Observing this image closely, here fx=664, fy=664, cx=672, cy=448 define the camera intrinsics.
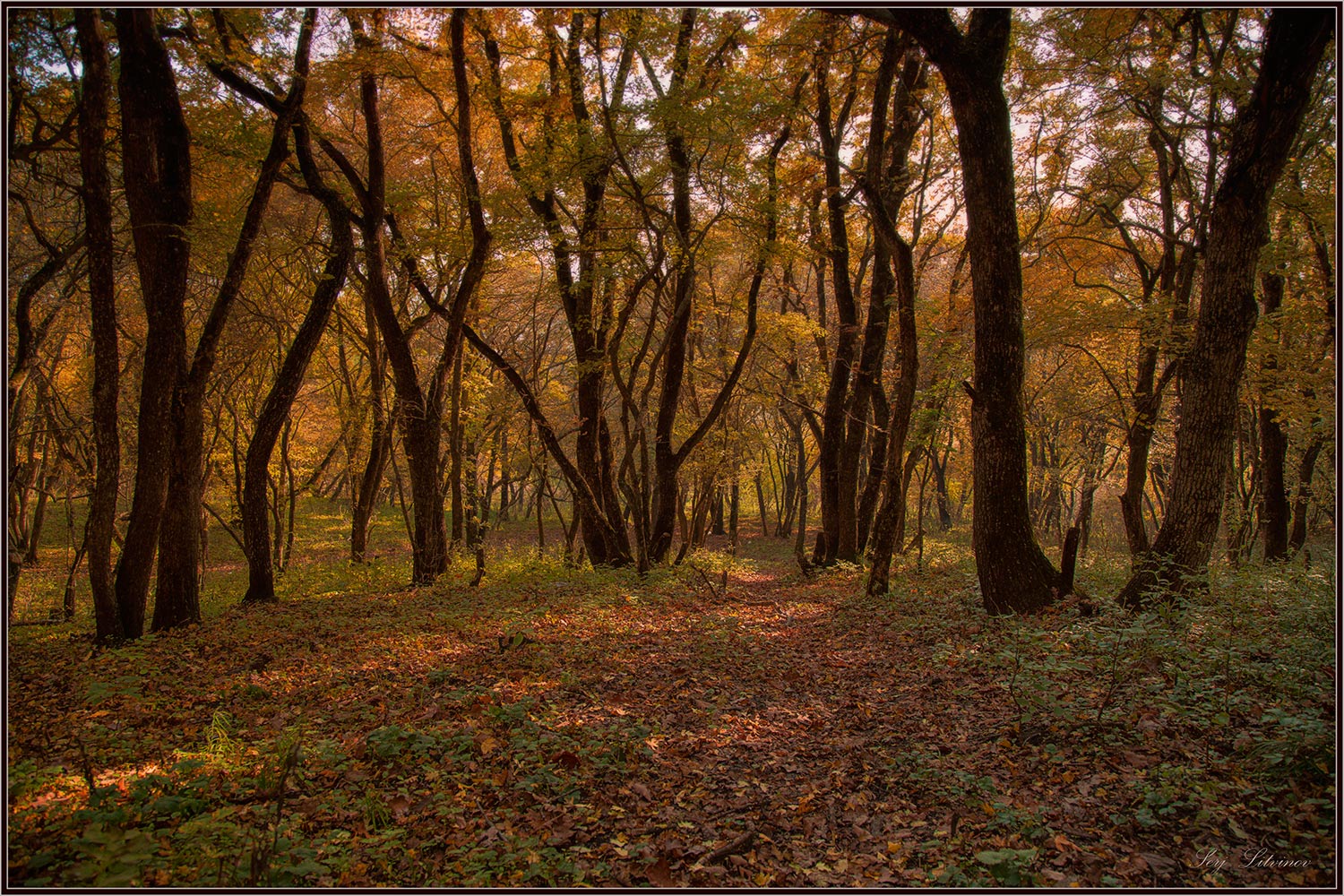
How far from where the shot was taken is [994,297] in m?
7.11

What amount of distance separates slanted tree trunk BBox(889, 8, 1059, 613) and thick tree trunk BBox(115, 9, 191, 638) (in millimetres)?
7882

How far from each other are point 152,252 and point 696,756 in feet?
25.2

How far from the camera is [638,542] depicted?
1274 centimetres

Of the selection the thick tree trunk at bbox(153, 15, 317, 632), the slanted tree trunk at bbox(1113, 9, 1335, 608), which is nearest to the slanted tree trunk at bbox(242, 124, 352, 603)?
the thick tree trunk at bbox(153, 15, 317, 632)

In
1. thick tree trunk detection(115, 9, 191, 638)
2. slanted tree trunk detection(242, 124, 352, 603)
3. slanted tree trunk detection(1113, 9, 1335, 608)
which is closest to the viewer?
slanted tree trunk detection(1113, 9, 1335, 608)

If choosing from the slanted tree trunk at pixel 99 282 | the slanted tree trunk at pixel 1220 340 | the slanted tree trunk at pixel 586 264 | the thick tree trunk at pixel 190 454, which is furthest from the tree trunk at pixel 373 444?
the slanted tree trunk at pixel 1220 340

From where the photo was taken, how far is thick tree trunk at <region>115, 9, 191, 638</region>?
Result: 7.05 meters

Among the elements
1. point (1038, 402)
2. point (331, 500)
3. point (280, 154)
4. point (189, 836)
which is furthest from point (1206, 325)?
point (331, 500)

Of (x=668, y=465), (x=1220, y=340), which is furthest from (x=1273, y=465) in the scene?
(x=668, y=465)

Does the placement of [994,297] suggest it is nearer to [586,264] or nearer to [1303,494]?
[586,264]

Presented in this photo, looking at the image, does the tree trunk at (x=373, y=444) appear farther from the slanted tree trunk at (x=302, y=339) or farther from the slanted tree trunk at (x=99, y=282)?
the slanted tree trunk at (x=99, y=282)

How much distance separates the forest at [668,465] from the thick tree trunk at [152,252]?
4 centimetres

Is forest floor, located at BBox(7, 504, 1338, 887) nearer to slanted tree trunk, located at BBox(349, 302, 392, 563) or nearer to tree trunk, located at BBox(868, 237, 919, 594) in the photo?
tree trunk, located at BBox(868, 237, 919, 594)

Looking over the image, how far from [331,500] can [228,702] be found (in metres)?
31.0
